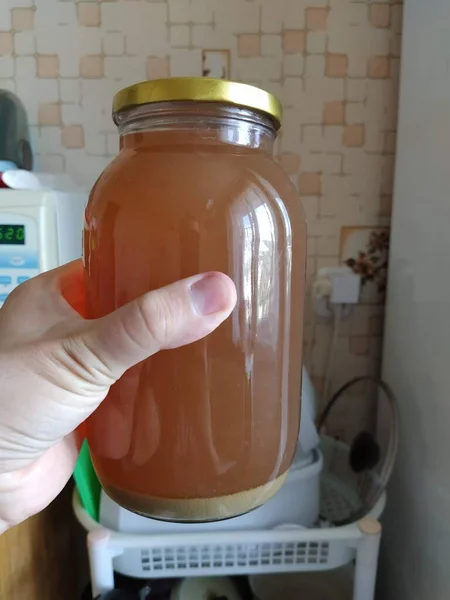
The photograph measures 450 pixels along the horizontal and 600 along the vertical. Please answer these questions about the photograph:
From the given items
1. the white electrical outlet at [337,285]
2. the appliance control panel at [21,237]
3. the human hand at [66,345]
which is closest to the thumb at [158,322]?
the human hand at [66,345]

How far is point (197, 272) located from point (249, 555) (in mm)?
604

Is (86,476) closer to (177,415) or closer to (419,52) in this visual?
(177,415)

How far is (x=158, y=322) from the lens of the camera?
1.20 ft

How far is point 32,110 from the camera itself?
1049 mm

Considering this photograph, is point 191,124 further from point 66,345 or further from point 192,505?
point 192,505

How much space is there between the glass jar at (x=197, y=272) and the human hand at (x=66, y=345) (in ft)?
0.10

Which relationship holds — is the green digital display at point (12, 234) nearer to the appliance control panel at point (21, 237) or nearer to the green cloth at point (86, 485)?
the appliance control panel at point (21, 237)

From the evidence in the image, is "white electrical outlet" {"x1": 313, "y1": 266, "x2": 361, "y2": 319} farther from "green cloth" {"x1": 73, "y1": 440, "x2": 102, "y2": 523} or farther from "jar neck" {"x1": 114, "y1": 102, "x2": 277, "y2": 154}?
"jar neck" {"x1": 114, "y1": 102, "x2": 277, "y2": 154}

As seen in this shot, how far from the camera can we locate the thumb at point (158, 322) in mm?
365

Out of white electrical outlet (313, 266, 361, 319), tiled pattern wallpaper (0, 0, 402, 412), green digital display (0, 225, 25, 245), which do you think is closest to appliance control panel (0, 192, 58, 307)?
green digital display (0, 225, 25, 245)

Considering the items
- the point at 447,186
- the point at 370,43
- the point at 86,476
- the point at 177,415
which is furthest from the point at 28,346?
the point at 370,43

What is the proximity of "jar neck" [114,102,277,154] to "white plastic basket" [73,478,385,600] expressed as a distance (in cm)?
62

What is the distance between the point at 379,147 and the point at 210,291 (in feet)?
2.64

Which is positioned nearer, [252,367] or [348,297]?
[252,367]
